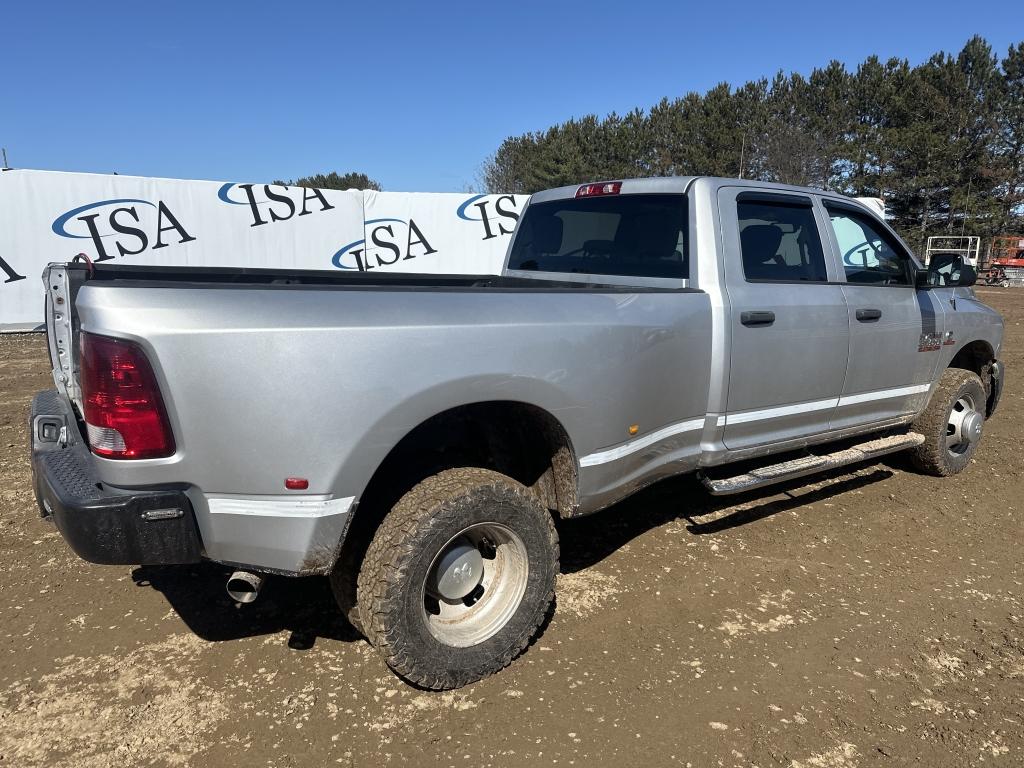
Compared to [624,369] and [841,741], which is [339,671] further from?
[841,741]

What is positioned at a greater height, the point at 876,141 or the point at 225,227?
the point at 876,141

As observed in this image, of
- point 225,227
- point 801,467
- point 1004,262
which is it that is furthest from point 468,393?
point 1004,262

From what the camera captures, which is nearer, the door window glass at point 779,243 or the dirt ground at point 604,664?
the dirt ground at point 604,664

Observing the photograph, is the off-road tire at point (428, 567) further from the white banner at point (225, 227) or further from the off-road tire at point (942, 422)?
the white banner at point (225, 227)

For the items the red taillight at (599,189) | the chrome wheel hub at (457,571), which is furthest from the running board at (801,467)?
the red taillight at (599,189)

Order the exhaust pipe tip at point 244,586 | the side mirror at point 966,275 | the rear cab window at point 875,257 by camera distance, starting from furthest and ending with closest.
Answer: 1. the side mirror at point 966,275
2. the rear cab window at point 875,257
3. the exhaust pipe tip at point 244,586

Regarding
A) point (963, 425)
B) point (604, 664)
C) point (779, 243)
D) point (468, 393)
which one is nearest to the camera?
point (468, 393)

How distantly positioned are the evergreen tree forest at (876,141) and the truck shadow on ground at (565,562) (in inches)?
1392

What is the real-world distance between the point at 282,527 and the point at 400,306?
80 centimetres

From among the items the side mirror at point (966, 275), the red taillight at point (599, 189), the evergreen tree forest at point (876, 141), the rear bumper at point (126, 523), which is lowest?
Answer: the rear bumper at point (126, 523)

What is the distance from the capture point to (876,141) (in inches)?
1454

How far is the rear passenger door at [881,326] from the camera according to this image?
401 centimetres

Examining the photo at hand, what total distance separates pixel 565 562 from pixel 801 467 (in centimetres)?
139

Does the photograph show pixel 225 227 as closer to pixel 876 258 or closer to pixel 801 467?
pixel 876 258
